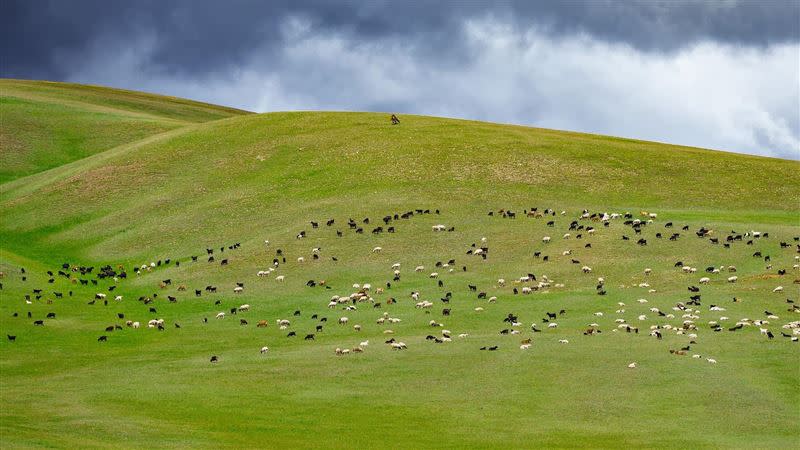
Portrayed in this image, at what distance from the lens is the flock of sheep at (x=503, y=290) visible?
52.6 metres

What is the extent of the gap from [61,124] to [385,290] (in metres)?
86.3

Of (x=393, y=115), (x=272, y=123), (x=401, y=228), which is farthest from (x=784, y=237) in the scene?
(x=272, y=123)

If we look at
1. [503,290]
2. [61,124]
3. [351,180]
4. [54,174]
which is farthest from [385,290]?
[61,124]

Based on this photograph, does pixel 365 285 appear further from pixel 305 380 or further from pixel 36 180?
pixel 36 180

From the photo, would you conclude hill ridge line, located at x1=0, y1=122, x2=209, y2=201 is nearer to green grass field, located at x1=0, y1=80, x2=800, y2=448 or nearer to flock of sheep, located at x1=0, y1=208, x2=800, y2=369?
green grass field, located at x1=0, y1=80, x2=800, y2=448

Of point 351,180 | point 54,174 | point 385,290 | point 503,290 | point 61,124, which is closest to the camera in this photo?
point 503,290

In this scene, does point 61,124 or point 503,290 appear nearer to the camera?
point 503,290

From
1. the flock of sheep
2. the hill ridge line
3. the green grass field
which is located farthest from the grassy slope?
the flock of sheep

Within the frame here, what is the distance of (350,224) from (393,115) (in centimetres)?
3472

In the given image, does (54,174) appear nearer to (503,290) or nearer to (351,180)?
(351,180)

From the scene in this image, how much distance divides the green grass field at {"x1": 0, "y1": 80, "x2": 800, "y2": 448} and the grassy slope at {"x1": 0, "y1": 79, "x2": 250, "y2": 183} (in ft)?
2.83

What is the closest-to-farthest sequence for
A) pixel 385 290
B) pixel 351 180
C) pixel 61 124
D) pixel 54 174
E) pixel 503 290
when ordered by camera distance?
pixel 503 290 < pixel 385 290 < pixel 351 180 < pixel 54 174 < pixel 61 124

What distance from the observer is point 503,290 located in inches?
2479

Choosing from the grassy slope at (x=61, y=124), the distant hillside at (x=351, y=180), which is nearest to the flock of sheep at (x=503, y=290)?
the distant hillside at (x=351, y=180)
